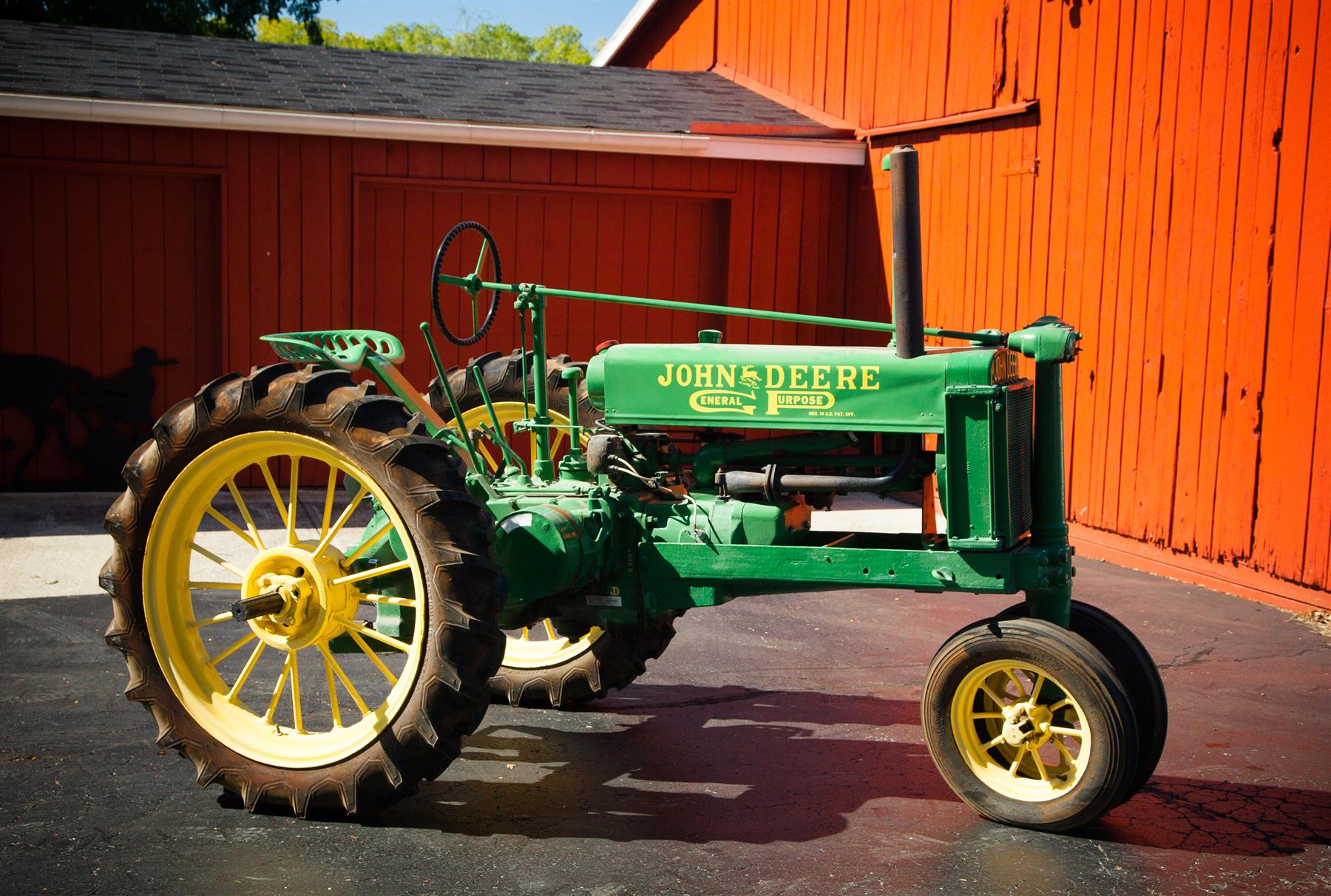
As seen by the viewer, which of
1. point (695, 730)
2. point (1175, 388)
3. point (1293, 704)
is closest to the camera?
point (695, 730)

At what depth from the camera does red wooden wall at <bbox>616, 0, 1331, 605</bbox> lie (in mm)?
6816

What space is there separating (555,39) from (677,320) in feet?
137

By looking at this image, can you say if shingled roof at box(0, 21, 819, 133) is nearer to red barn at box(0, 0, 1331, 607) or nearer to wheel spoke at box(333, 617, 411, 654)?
red barn at box(0, 0, 1331, 607)

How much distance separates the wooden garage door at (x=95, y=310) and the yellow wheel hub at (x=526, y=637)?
502 centimetres

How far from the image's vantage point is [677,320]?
35.0 ft

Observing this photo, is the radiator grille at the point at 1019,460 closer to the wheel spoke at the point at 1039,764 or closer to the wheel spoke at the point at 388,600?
the wheel spoke at the point at 1039,764

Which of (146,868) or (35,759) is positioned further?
(35,759)

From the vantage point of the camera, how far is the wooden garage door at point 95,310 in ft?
30.6

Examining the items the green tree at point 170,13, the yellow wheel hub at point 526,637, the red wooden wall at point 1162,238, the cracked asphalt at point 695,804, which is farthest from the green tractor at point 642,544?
the green tree at point 170,13

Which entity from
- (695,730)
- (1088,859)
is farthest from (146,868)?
(1088,859)

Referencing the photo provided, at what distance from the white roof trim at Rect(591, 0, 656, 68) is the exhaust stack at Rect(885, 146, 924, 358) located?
13.1 m

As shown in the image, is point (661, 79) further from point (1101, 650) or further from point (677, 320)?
point (1101, 650)

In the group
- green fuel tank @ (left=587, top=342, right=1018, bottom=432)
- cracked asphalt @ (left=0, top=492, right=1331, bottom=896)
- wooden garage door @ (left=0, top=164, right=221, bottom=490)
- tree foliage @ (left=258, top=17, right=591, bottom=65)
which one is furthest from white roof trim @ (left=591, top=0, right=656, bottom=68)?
tree foliage @ (left=258, top=17, right=591, bottom=65)

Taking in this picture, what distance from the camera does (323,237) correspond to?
9758 mm
